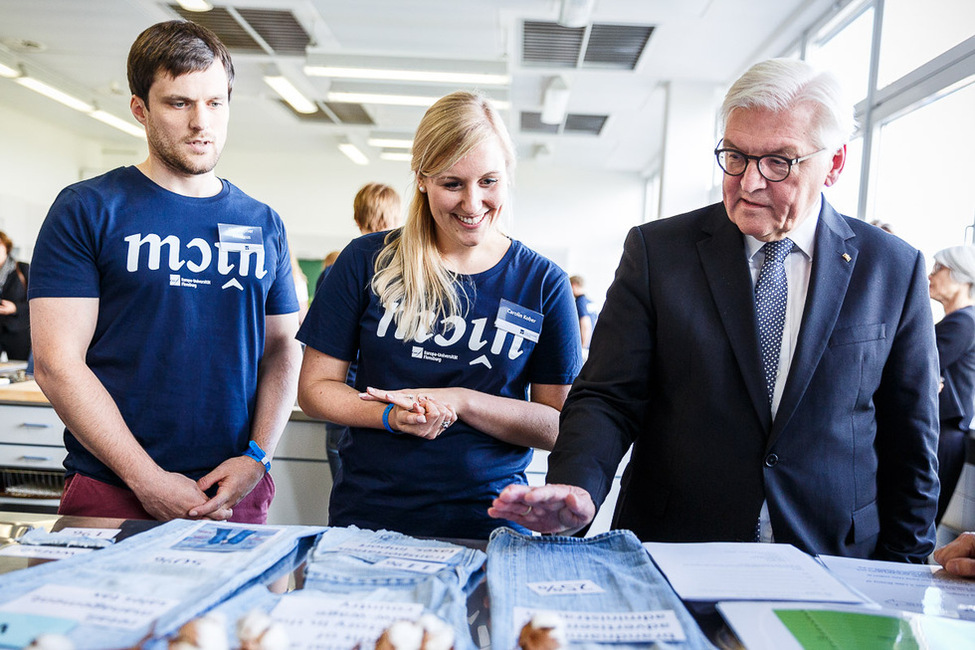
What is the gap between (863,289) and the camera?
129 centimetres

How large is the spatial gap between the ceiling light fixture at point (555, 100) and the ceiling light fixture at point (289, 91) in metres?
2.42

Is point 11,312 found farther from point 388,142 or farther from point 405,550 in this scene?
point 405,550

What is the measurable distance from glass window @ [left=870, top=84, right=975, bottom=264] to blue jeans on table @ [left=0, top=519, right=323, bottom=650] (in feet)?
11.0

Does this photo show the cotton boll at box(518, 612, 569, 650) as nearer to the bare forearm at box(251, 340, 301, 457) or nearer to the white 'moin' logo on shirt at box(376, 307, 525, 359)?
the white 'moin' logo on shirt at box(376, 307, 525, 359)

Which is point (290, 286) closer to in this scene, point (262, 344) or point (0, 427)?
point (262, 344)

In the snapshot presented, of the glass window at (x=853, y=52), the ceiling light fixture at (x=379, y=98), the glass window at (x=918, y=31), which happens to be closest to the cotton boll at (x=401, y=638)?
the glass window at (x=918, y=31)

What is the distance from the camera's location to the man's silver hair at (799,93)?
1.21m

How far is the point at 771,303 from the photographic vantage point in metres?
1.31

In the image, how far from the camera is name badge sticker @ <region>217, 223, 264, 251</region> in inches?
59.4

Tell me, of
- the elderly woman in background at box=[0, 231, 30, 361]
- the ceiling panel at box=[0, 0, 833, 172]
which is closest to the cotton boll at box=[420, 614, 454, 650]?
the ceiling panel at box=[0, 0, 833, 172]

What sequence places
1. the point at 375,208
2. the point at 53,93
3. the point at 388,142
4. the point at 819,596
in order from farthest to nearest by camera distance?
the point at 388,142
the point at 53,93
the point at 375,208
the point at 819,596

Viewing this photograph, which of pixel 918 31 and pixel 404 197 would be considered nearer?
pixel 918 31

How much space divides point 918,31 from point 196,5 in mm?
4633

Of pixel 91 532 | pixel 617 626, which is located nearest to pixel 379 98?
pixel 91 532
